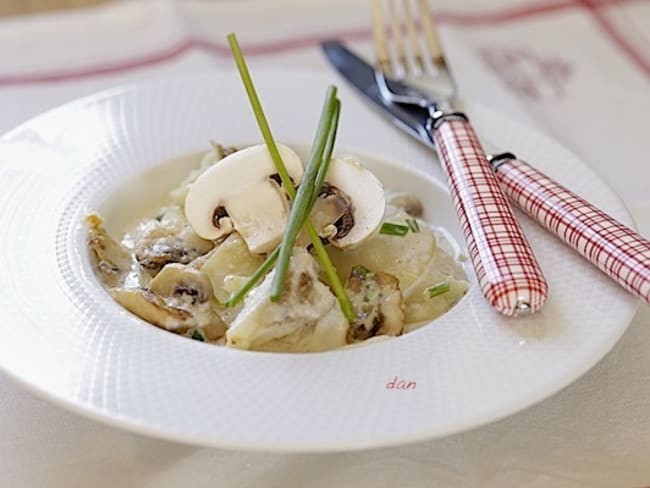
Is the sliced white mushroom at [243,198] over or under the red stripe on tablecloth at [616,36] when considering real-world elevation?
under

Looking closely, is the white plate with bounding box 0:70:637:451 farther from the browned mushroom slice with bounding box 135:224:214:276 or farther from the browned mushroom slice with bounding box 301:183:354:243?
the browned mushroom slice with bounding box 301:183:354:243

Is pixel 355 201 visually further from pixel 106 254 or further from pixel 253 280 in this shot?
pixel 106 254

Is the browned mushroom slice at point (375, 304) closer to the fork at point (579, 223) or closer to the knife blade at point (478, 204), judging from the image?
the knife blade at point (478, 204)

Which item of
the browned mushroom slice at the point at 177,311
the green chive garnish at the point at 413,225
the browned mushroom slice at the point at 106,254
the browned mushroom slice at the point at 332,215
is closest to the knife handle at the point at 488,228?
Result: the green chive garnish at the point at 413,225

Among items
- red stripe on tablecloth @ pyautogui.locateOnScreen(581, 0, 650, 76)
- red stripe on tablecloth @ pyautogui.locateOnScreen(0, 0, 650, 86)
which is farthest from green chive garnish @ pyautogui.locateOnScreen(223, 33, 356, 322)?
red stripe on tablecloth @ pyautogui.locateOnScreen(581, 0, 650, 76)

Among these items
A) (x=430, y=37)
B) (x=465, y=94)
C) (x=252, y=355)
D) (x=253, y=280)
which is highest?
(x=465, y=94)

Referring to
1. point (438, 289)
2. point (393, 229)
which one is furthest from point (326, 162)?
point (438, 289)

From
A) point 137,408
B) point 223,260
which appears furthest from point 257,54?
point 137,408

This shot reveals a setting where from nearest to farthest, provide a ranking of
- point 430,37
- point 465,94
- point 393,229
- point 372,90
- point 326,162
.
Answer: point 326,162 → point 393,229 → point 372,90 → point 430,37 → point 465,94
